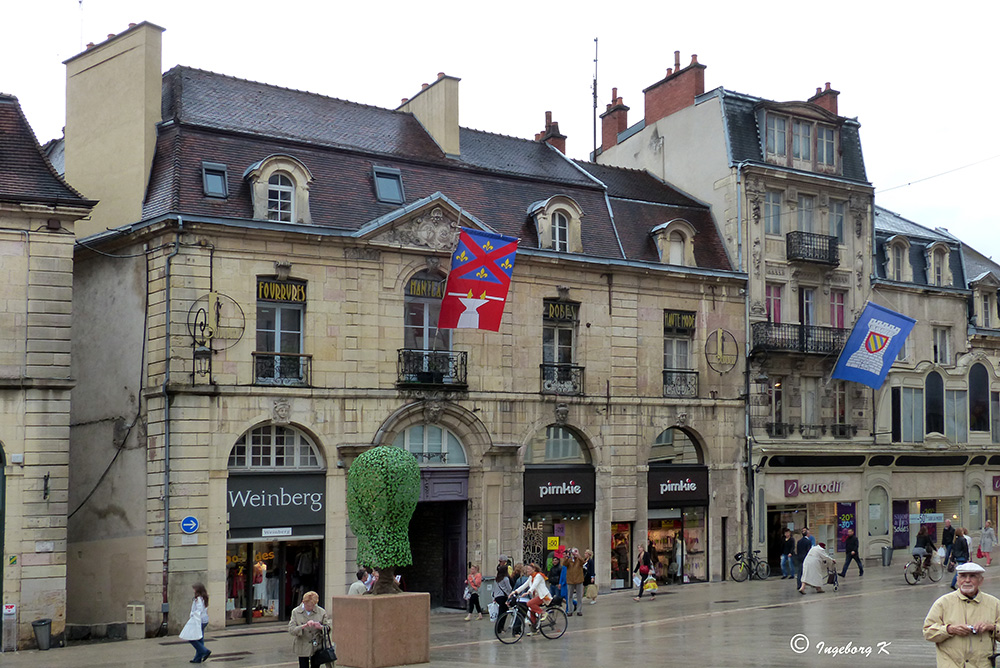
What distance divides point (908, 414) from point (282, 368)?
2289 cm

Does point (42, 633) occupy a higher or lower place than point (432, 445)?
lower

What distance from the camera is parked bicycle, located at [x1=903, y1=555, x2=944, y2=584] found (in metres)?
32.3

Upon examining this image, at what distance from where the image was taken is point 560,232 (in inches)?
1331

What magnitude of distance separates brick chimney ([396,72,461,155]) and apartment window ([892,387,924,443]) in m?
17.6

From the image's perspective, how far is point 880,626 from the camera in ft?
75.5

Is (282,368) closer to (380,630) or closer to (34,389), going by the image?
(34,389)

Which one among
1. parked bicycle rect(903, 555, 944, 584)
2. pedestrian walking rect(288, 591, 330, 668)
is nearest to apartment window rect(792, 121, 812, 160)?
parked bicycle rect(903, 555, 944, 584)

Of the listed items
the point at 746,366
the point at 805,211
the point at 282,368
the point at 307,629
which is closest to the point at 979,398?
the point at 805,211

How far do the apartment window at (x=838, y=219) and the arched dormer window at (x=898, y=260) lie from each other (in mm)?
2506

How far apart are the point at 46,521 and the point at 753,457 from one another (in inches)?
808

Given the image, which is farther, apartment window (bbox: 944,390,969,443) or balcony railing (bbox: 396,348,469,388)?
apartment window (bbox: 944,390,969,443)

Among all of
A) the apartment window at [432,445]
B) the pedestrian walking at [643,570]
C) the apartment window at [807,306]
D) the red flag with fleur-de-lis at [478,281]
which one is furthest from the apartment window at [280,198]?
the apartment window at [807,306]

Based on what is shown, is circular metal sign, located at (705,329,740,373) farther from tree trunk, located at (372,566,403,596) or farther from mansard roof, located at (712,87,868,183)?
tree trunk, located at (372,566,403,596)

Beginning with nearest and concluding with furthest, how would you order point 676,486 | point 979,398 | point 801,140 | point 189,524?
point 189,524 < point 676,486 < point 801,140 < point 979,398
